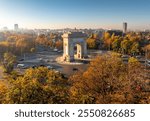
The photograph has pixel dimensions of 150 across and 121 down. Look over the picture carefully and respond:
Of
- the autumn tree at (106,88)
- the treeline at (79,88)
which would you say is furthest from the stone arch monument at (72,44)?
the autumn tree at (106,88)

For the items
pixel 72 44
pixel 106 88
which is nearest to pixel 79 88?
pixel 106 88

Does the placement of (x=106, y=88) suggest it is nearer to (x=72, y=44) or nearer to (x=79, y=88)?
(x=79, y=88)

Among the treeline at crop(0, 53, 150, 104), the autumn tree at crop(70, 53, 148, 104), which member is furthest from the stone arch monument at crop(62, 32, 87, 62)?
the autumn tree at crop(70, 53, 148, 104)

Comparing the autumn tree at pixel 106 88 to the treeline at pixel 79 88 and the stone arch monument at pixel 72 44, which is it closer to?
the treeline at pixel 79 88

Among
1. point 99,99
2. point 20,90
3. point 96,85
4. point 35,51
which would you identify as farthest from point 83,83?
point 35,51

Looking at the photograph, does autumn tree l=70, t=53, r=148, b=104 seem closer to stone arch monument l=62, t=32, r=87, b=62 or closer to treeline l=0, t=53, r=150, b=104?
treeline l=0, t=53, r=150, b=104
